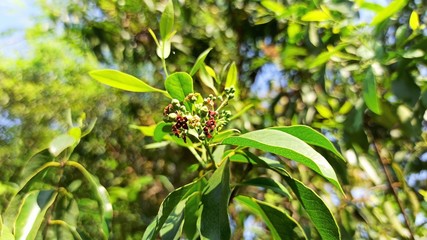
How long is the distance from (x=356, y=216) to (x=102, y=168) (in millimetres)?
1508

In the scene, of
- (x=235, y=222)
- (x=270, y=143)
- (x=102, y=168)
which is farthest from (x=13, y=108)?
(x=270, y=143)

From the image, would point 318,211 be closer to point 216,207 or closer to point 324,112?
point 216,207

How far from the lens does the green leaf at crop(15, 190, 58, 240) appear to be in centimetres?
89

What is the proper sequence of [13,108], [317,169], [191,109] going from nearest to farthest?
1. [317,169]
2. [191,109]
3. [13,108]

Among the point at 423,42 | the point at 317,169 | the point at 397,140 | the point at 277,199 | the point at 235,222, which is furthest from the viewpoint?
the point at 235,222

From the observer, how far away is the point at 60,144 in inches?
38.5

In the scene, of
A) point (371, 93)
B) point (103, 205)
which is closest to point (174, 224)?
point (103, 205)

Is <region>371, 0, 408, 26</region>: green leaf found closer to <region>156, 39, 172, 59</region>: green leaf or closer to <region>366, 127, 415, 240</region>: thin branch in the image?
<region>366, 127, 415, 240</region>: thin branch

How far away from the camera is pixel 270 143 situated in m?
0.72

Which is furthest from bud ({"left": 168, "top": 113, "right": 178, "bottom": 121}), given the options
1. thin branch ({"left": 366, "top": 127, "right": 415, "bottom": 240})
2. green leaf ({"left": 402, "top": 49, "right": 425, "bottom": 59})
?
thin branch ({"left": 366, "top": 127, "right": 415, "bottom": 240})

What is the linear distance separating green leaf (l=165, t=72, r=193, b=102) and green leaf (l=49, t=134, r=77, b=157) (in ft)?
0.74

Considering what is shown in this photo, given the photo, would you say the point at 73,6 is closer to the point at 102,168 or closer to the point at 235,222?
the point at 102,168

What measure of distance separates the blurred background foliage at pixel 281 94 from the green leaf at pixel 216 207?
0.39 metres

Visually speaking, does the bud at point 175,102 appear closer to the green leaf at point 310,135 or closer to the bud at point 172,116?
the bud at point 172,116
